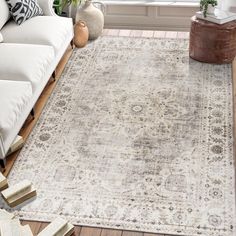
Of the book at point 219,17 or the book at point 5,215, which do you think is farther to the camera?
the book at point 219,17

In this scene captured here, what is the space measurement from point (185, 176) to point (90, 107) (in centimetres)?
109

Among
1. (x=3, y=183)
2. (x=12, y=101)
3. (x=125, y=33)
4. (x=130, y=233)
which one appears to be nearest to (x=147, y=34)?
(x=125, y=33)

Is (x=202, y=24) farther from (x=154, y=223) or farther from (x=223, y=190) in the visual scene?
(x=154, y=223)

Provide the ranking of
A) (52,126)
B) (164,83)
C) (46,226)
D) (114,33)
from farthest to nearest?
1. (114,33)
2. (164,83)
3. (52,126)
4. (46,226)

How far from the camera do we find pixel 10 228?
2.49 meters

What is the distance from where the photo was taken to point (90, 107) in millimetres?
3699

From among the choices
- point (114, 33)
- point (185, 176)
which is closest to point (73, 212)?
point (185, 176)

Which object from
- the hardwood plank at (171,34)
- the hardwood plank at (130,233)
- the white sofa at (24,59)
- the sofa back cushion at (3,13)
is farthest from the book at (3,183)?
the hardwood plank at (171,34)

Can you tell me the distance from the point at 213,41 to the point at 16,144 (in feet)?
6.60

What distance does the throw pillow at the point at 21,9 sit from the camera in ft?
13.4

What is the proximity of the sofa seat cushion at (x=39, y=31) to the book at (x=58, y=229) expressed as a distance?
5.97 ft

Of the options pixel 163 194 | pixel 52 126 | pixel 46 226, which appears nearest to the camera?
pixel 46 226

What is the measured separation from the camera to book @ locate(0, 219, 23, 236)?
246 centimetres

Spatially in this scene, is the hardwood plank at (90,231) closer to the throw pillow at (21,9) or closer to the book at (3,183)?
the book at (3,183)
